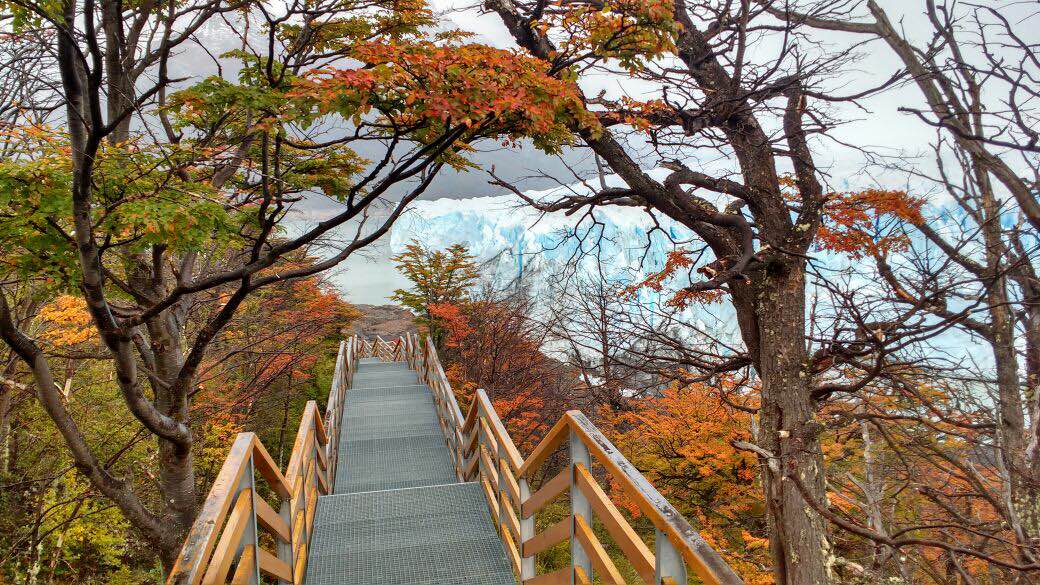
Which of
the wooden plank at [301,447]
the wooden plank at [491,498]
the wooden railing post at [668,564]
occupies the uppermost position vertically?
the wooden railing post at [668,564]

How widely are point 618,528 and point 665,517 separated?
1.38 feet

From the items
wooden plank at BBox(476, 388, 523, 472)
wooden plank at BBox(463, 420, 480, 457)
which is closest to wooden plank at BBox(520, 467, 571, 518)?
wooden plank at BBox(476, 388, 523, 472)

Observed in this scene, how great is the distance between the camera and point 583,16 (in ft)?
17.4

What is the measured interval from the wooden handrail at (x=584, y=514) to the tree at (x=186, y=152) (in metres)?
2.14

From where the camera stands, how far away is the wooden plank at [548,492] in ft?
9.52

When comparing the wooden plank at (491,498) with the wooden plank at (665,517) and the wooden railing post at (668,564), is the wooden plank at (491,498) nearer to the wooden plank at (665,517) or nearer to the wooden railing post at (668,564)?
the wooden plank at (665,517)

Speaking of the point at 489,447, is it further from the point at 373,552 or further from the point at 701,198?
the point at 701,198

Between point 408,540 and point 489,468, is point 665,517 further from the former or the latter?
point 489,468

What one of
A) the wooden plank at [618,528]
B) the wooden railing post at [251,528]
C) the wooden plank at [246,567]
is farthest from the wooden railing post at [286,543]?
the wooden plank at [618,528]

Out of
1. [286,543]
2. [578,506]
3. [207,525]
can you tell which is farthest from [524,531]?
[207,525]

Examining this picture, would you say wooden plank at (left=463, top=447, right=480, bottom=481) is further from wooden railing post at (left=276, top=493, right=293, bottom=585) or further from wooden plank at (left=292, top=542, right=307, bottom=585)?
wooden railing post at (left=276, top=493, right=293, bottom=585)

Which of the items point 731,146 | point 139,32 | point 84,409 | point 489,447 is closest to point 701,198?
point 731,146

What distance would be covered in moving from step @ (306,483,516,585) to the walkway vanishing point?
12mm

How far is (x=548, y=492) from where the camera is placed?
3.13 m
